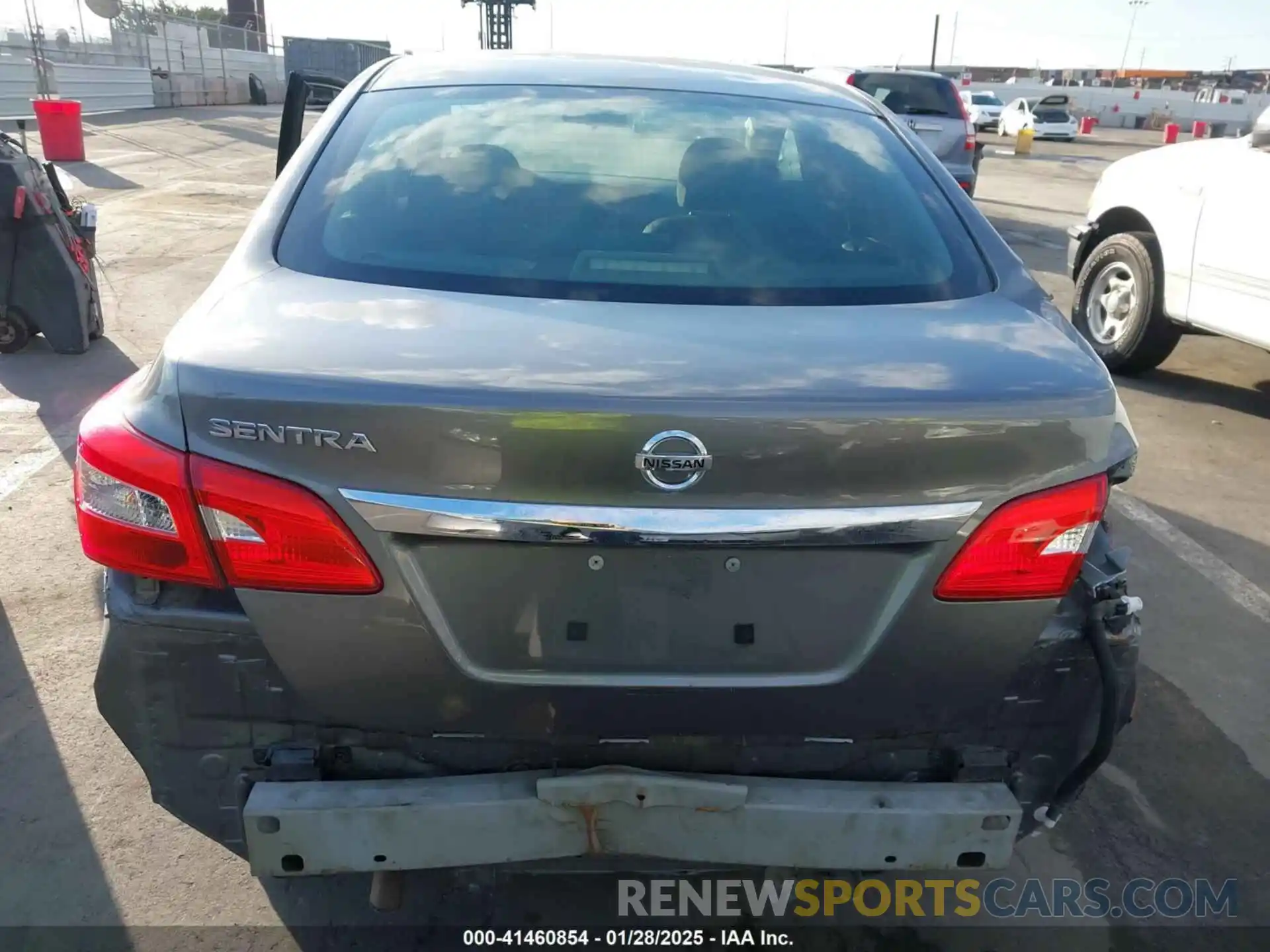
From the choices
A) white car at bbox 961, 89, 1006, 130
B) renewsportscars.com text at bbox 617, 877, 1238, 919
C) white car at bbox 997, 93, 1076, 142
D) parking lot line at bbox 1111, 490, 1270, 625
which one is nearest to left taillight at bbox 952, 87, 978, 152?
parking lot line at bbox 1111, 490, 1270, 625

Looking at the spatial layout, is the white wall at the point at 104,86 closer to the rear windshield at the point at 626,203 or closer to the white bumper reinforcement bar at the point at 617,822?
the rear windshield at the point at 626,203

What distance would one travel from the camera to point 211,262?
944 centimetres

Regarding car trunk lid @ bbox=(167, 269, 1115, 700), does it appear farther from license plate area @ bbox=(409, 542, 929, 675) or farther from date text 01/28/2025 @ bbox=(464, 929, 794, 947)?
date text 01/28/2025 @ bbox=(464, 929, 794, 947)

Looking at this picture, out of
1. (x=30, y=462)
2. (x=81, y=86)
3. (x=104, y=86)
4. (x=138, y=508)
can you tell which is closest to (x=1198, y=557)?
(x=138, y=508)

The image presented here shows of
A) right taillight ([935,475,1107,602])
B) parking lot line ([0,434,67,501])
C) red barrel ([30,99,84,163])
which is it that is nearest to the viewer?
right taillight ([935,475,1107,602])

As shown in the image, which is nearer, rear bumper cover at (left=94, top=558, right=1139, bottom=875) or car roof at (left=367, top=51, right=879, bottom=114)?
rear bumper cover at (left=94, top=558, right=1139, bottom=875)

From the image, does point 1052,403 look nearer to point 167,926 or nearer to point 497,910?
point 497,910

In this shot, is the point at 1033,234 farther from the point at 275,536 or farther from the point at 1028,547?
the point at 275,536

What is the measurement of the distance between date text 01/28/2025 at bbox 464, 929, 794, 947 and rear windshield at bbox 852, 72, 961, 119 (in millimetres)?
11138

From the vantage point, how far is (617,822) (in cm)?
178

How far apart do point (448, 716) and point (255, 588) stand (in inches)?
14.7

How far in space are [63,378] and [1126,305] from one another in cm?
657

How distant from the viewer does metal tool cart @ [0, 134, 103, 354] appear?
602 cm

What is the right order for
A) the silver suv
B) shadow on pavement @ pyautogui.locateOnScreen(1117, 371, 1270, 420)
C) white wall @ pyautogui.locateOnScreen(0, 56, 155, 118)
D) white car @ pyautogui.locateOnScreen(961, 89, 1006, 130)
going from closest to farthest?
shadow on pavement @ pyautogui.locateOnScreen(1117, 371, 1270, 420) < the silver suv < white wall @ pyautogui.locateOnScreen(0, 56, 155, 118) < white car @ pyautogui.locateOnScreen(961, 89, 1006, 130)
